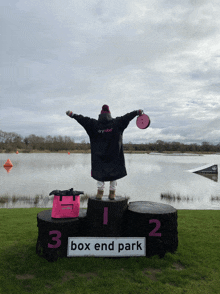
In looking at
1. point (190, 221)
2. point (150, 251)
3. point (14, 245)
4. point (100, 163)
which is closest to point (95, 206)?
point (100, 163)

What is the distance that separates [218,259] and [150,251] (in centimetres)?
100

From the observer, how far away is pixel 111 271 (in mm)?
2904

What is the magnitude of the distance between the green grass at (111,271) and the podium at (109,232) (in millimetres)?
117

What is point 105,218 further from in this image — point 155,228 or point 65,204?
point 155,228

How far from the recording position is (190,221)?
5238 millimetres

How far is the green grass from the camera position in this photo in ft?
8.31

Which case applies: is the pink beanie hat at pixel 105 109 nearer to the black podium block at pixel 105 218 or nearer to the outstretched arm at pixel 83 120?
the outstretched arm at pixel 83 120

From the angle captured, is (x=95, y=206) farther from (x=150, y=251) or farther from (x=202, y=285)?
(x=202, y=285)

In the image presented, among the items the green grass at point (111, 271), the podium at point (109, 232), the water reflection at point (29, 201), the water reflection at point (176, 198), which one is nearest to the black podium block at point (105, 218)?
the podium at point (109, 232)

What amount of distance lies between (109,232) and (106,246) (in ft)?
0.67

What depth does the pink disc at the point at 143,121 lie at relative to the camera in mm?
3769

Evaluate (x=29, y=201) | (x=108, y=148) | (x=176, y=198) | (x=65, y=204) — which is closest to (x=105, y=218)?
(x=65, y=204)

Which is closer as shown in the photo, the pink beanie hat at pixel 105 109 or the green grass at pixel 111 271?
the green grass at pixel 111 271

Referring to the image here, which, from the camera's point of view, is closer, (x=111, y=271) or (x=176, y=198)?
(x=111, y=271)
